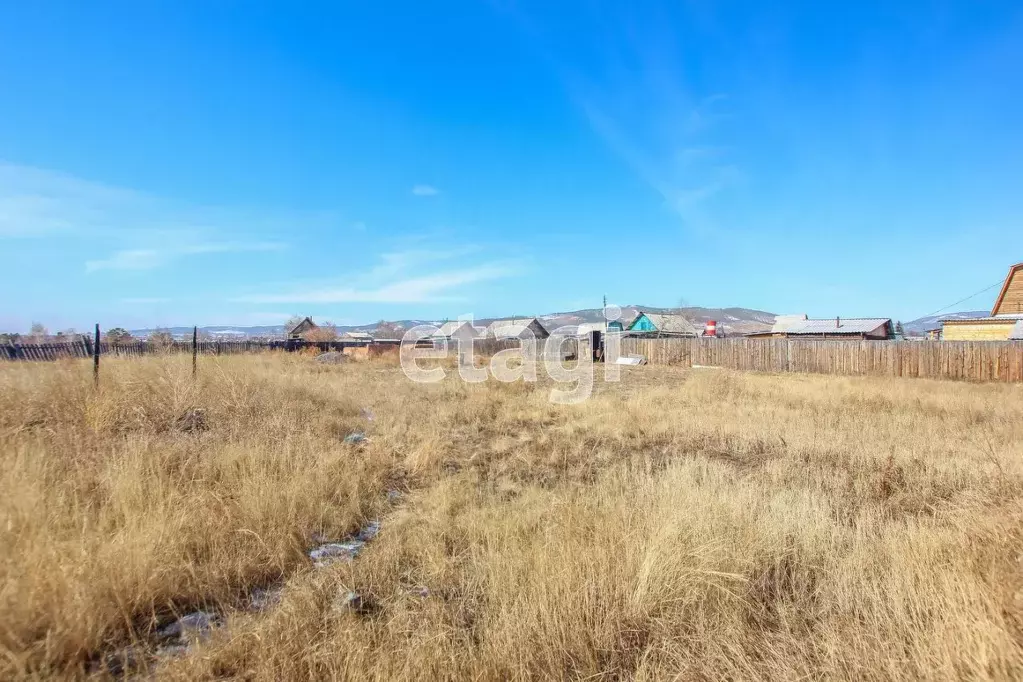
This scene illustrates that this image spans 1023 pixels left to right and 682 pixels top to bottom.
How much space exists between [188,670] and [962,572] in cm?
389

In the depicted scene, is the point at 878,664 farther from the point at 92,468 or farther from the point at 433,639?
the point at 92,468

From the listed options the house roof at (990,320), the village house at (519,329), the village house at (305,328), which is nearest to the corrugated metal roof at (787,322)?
the house roof at (990,320)

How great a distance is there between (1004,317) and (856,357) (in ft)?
33.7

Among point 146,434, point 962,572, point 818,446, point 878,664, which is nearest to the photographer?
point 878,664

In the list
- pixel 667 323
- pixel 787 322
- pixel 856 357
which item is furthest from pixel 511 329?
pixel 856 357

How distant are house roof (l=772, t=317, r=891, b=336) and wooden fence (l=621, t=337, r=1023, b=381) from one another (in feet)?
55.1

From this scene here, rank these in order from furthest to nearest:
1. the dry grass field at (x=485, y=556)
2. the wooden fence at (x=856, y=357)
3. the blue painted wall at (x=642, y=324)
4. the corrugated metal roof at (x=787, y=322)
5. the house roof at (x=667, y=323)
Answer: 1. the blue painted wall at (x=642, y=324)
2. the house roof at (x=667, y=323)
3. the corrugated metal roof at (x=787, y=322)
4. the wooden fence at (x=856, y=357)
5. the dry grass field at (x=485, y=556)

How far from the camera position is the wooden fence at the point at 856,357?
680 inches

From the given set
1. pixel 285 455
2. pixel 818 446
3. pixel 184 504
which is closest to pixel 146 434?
pixel 285 455

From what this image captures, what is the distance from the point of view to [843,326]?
1457 inches

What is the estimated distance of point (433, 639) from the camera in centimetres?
207

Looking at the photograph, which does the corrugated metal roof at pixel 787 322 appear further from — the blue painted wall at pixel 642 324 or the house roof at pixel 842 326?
the blue painted wall at pixel 642 324

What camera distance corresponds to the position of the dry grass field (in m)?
1.99

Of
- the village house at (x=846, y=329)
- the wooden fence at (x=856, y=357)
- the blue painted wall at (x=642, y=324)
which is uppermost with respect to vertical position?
the blue painted wall at (x=642, y=324)
